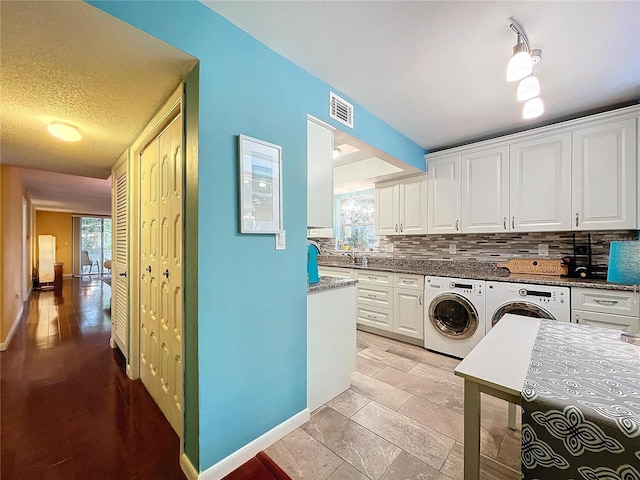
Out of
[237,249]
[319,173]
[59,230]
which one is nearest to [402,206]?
[319,173]

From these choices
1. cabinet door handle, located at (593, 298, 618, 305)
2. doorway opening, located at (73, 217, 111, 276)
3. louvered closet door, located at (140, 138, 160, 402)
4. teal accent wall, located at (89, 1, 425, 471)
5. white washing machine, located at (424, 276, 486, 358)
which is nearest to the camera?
teal accent wall, located at (89, 1, 425, 471)

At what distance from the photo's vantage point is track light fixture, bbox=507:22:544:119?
134 centimetres

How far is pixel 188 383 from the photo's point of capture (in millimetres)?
1378

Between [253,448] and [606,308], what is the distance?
2760 millimetres

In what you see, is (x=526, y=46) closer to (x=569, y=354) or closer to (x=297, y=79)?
(x=297, y=79)

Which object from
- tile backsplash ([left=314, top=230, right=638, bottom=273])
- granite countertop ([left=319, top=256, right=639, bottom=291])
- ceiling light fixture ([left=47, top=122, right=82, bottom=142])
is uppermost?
ceiling light fixture ([left=47, top=122, right=82, bottom=142])

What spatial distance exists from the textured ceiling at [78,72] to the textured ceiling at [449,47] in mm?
431

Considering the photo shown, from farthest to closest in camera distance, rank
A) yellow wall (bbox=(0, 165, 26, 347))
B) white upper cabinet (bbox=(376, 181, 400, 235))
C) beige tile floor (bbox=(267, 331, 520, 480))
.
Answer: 1. white upper cabinet (bbox=(376, 181, 400, 235))
2. yellow wall (bbox=(0, 165, 26, 347))
3. beige tile floor (bbox=(267, 331, 520, 480))

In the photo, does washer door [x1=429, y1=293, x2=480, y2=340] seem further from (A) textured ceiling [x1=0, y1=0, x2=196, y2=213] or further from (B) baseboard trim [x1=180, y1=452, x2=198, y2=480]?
(A) textured ceiling [x1=0, y1=0, x2=196, y2=213]

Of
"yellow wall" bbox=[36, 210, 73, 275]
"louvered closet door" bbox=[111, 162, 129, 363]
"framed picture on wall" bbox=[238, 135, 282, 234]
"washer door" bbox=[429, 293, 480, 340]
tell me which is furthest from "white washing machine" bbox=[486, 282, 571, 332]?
"yellow wall" bbox=[36, 210, 73, 275]

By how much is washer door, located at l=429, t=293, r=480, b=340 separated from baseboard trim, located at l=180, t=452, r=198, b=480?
2472 millimetres

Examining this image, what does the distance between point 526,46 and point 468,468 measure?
6.86ft

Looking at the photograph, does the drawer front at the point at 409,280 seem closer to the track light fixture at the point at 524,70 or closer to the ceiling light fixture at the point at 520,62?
the track light fixture at the point at 524,70

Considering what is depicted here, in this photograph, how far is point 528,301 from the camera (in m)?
2.38
